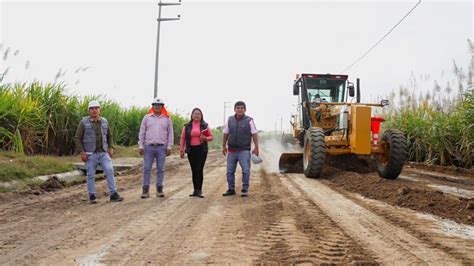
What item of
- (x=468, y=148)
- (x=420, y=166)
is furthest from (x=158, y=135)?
(x=420, y=166)

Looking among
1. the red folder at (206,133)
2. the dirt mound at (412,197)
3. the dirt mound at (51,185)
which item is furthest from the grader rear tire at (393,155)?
the dirt mound at (51,185)

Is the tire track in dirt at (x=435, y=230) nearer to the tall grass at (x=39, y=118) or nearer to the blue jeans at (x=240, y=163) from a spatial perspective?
the blue jeans at (x=240, y=163)

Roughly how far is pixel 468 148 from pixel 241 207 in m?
7.13

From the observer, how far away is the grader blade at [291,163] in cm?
1248

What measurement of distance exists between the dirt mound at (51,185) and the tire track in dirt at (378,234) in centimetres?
478

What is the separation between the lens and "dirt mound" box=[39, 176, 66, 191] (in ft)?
29.1

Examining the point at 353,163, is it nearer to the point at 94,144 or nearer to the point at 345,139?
the point at 345,139

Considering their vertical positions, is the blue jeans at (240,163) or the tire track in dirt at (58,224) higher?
the blue jeans at (240,163)

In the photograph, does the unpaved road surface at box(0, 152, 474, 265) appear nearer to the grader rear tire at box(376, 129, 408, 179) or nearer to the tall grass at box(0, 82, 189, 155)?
the grader rear tire at box(376, 129, 408, 179)

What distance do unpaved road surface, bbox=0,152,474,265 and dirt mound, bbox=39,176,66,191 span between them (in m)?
0.46

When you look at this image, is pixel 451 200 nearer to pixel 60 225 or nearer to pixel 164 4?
pixel 60 225

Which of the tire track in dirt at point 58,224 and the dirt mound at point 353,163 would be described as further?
the dirt mound at point 353,163

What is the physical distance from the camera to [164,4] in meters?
26.2

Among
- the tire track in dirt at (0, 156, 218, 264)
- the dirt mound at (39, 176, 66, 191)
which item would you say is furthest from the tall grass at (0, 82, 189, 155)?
the tire track in dirt at (0, 156, 218, 264)
